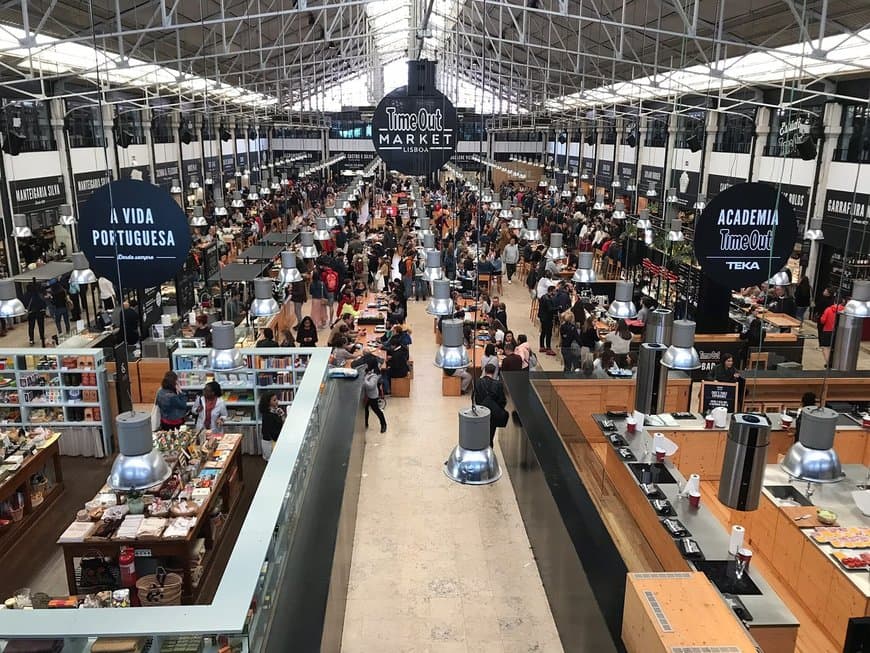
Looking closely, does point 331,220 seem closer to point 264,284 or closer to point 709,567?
point 264,284

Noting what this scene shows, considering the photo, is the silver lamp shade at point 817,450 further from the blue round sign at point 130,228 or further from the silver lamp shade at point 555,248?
the silver lamp shade at point 555,248

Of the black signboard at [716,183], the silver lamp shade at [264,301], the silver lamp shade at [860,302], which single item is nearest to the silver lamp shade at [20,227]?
the silver lamp shade at [264,301]

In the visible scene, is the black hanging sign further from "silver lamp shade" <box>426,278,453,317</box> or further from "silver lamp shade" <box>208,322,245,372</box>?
"silver lamp shade" <box>208,322,245,372</box>

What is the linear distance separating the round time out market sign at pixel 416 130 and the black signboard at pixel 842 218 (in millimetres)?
11600

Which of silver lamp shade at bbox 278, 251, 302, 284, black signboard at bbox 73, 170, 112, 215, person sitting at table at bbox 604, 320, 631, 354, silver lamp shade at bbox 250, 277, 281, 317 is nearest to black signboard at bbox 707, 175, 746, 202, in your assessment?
person sitting at table at bbox 604, 320, 631, 354

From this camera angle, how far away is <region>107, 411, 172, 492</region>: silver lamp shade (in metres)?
4.73

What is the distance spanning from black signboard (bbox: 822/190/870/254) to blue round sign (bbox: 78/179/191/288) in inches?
598

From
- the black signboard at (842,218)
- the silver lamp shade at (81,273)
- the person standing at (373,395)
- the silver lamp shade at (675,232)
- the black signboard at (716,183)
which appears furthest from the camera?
the black signboard at (716,183)

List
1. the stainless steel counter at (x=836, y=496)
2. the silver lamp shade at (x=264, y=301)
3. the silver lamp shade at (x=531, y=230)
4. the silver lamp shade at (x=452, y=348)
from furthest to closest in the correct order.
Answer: the silver lamp shade at (x=531, y=230), the silver lamp shade at (x=264, y=301), the stainless steel counter at (x=836, y=496), the silver lamp shade at (x=452, y=348)

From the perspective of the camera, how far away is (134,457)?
479cm

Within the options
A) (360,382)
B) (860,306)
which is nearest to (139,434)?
(360,382)

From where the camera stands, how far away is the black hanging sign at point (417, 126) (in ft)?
28.1

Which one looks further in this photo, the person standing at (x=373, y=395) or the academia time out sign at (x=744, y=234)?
the person standing at (x=373, y=395)

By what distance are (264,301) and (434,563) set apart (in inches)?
166
